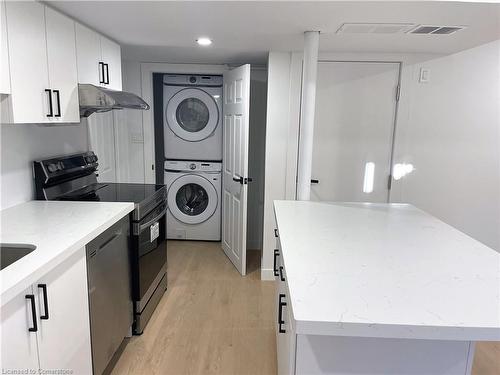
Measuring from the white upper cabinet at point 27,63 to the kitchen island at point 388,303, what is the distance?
53.1 inches

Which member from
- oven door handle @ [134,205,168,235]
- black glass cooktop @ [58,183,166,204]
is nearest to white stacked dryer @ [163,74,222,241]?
black glass cooktop @ [58,183,166,204]

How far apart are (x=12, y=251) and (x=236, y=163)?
7.09ft

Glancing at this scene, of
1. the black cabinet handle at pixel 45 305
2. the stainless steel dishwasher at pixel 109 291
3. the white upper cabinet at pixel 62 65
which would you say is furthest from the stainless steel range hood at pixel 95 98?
the black cabinet handle at pixel 45 305

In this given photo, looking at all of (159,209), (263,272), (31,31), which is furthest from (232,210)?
(31,31)

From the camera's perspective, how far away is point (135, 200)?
2.35 m

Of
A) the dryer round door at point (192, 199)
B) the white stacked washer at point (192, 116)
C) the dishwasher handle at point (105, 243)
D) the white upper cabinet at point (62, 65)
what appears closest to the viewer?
the dishwasher handle at point (105, 243)

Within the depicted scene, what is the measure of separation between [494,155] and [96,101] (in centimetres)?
329

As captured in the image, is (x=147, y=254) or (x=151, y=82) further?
(x=151, y=82)

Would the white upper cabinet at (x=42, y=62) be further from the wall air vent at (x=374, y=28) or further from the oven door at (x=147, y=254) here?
the wall air vent at (x=374, y=28)

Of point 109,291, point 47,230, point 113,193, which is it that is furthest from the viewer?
point 113,193

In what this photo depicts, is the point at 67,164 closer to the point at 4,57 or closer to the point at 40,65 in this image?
the point at 40,65

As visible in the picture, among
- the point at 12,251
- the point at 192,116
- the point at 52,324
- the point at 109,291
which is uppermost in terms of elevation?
the point at 192,116

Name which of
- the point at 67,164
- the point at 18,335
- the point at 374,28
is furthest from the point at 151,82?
the point at 18,335

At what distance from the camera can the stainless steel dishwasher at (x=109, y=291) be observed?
71.6 inches
